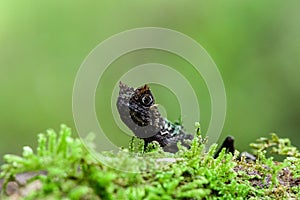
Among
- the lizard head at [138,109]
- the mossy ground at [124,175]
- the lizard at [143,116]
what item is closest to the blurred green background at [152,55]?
the lizard at [143,116]

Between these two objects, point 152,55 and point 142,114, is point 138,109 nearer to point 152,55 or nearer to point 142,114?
point 142,114

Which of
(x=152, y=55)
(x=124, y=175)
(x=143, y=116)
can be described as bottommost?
(x=124, y=175)

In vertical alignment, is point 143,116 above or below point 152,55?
below

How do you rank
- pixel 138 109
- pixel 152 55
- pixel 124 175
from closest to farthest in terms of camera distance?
pixel 124 175, pixel 138 109, pixel 152 55

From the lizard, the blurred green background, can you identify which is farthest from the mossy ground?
the blurred green background

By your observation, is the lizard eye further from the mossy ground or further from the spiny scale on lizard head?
the mossy ground

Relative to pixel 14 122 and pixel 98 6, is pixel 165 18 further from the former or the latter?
pixel 14 122

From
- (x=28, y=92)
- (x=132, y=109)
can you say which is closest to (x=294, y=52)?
(x=28, y=92)

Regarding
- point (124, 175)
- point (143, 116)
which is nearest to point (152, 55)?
point (143, 116)
